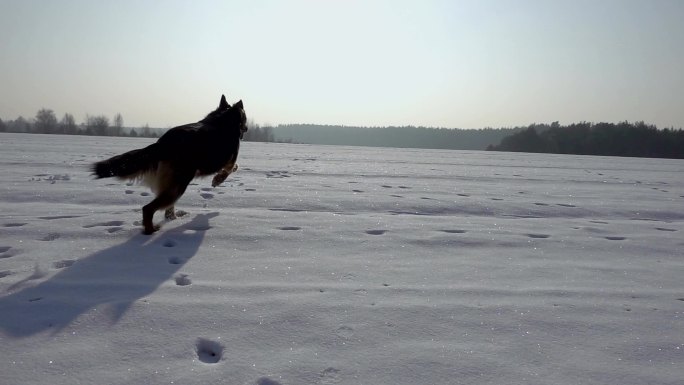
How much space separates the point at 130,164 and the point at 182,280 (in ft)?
6.11

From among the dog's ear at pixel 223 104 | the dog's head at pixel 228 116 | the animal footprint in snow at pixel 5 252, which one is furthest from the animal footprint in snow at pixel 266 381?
the dog's ear at pixel 223 104

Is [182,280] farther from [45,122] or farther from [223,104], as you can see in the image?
[45,122]

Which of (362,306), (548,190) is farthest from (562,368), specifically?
(548,190)

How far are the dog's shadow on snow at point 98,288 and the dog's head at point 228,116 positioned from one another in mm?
2345

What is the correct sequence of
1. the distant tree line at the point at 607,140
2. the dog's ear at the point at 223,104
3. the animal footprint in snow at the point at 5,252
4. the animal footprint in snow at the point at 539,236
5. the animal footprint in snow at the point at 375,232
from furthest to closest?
the distant tree line at the point at 607,140
the dog's ear at the point at 223,104
the animal footprint in snow at the point at 539,236
the animal footprint in snow at the point at 375,232
the animal footprint in snow at the point at 5,252

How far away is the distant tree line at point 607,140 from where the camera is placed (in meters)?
57.6

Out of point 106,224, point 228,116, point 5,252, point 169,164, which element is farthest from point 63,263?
point 228,116

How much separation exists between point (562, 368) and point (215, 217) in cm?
436

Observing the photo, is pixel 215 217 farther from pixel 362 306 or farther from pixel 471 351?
pixel 471 351

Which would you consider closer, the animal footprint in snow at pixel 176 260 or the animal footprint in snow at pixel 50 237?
the animal footprint in snow at pixel 176 260

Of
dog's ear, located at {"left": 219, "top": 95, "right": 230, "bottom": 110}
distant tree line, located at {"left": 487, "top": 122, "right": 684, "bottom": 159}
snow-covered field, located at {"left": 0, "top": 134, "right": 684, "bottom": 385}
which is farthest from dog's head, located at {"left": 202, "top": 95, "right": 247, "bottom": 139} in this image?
distant tree line, located at {"left": 487, "top": 122, "right": 684, "bottom": 159}

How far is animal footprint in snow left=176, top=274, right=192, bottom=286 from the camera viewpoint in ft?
10.7

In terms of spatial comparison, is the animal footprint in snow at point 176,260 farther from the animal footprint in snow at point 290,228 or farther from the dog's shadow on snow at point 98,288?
the animal footprint in snow at point 290,228

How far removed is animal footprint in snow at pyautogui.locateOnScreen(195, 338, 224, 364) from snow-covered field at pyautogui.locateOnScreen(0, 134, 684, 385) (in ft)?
0.04
